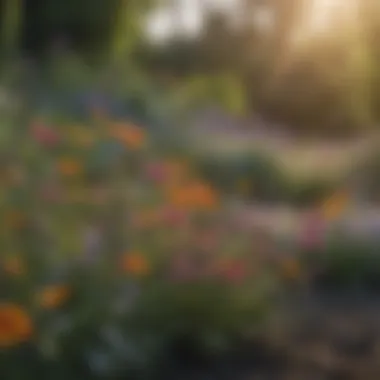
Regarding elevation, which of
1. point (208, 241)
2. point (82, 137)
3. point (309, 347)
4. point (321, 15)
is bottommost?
point (309, 347)

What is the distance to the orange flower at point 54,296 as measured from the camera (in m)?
1.04

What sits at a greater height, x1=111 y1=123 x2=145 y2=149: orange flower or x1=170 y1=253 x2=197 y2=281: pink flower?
x1=111 y1=123 x2=145 y2=149: orange flower

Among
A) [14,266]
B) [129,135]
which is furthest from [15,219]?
[129,135]

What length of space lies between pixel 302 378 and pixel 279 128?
33 cm

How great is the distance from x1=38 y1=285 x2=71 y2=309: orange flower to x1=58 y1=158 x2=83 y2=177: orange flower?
6.0 inches

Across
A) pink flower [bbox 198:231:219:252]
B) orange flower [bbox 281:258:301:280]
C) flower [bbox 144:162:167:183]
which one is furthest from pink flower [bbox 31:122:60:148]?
orange flower [bbox 281:258:301:280]

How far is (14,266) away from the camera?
105cm

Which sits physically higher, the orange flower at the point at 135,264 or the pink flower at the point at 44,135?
the pink flower at the point at 44,135

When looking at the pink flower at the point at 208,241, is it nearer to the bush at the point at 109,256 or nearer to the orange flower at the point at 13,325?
the bush at the point at 109,256

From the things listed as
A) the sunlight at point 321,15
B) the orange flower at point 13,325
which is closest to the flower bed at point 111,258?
the orange flower at point 13,325

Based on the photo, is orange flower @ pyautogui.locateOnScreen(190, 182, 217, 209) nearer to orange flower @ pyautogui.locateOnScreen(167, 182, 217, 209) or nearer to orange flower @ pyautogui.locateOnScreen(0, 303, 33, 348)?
orange flower @ pyautogui.locateOnScreen(167, 182, 217, 209)

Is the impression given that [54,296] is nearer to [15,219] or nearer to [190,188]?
[15,219]

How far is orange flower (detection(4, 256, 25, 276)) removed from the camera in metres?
1.04

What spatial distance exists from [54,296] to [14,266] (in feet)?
0.20
